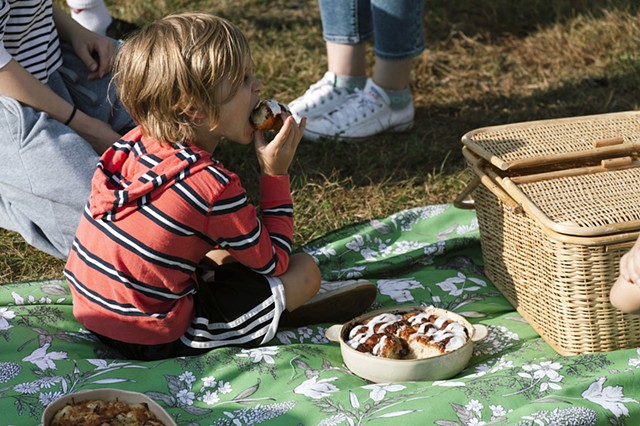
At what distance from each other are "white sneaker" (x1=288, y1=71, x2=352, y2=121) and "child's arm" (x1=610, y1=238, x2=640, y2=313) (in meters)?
1.88

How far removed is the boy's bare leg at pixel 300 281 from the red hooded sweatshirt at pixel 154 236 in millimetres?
43

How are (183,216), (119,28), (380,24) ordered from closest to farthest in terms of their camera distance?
(183,216)
(380,24)
(119,28)

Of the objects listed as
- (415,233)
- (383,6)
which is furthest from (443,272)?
(383,6)

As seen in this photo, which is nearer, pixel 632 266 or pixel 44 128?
pixel 632 266

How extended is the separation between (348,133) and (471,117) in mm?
607

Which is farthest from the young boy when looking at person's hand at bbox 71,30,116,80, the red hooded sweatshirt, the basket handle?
person's hand at bbox 71,30,116,80

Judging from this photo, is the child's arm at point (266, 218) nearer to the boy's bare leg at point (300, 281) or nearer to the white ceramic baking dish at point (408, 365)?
the boy's bare leg at point (300, 281)

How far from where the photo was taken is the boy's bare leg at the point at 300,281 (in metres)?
2.27

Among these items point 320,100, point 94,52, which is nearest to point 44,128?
point 94,52

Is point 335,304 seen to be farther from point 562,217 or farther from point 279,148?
point 562,217

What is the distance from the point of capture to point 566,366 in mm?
2072

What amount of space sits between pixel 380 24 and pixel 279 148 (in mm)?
1466

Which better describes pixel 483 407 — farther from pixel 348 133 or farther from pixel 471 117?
pixel 471 117

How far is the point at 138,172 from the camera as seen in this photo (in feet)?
6.94
